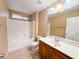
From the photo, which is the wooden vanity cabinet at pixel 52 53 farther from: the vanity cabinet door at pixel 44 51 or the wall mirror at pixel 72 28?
the wall mirror at pixel 72 28

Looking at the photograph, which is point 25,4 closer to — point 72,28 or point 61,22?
point 61,22

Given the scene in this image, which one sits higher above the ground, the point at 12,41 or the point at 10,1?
the point at 10,1

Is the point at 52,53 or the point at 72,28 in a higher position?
the point at 72,28

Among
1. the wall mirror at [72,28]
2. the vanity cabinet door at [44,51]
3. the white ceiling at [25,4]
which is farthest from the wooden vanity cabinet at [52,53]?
the white ceiling at [25,4]

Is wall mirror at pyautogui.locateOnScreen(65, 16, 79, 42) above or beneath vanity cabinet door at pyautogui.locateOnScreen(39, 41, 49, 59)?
above

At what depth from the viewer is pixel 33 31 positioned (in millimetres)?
5355

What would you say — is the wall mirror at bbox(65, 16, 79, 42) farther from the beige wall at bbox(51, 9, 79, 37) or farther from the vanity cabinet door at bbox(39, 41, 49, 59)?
the vanity cabinet door at bbox(39, 41, 49, 59)

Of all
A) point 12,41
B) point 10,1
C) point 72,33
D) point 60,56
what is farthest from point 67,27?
point 12,41

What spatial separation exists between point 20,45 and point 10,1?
8.50ft

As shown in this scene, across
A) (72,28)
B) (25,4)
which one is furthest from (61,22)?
(25,4)

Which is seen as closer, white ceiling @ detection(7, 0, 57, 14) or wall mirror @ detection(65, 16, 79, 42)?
wall mirror @ detection(65, 16, 79, 42)

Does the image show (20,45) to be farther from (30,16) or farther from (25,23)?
(30,16)

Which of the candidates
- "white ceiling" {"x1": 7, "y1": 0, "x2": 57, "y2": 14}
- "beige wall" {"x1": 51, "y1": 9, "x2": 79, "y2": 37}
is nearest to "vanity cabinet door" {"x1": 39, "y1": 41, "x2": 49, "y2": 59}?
"beige wall" {"x1": 51, "y1": 9, "x2": 79, "y2": 37}

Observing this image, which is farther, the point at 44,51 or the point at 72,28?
the point at 44,51
